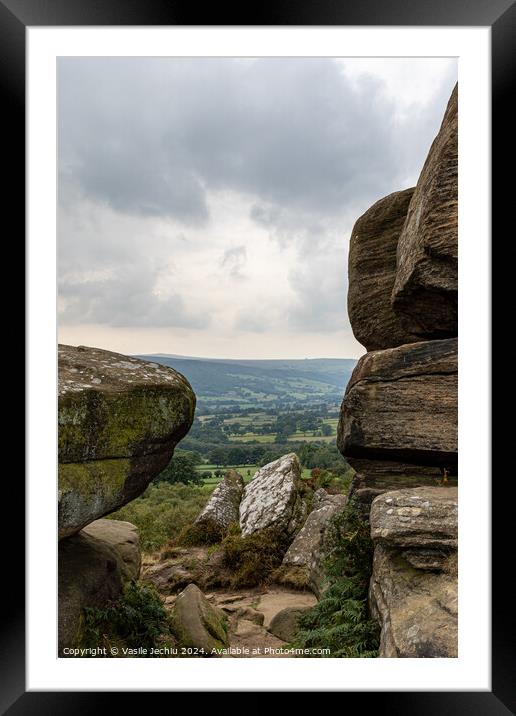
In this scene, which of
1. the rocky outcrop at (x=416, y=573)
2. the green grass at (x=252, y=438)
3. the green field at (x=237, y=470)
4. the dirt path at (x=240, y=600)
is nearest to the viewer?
the rocky outcrop at (x=416, y=573)

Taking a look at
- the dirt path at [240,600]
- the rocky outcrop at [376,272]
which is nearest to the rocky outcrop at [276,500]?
the dirt path at [240,600]

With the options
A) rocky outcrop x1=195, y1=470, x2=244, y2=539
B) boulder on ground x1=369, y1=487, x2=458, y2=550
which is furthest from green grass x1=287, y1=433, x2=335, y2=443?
boulder on ground x1=369, y1=487, x2=458, y2=550

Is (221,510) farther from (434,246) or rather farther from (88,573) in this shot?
(434,246)

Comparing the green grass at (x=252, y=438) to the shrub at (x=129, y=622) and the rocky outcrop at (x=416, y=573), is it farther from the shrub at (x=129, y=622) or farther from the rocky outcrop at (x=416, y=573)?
the rocky outcrop at (x=416, y=573)

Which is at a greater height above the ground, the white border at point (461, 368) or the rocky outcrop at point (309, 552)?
the white border at point (461, 368)

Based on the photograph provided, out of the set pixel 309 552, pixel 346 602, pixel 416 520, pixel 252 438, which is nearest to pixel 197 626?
pixel 346 602

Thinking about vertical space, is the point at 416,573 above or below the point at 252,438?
above
